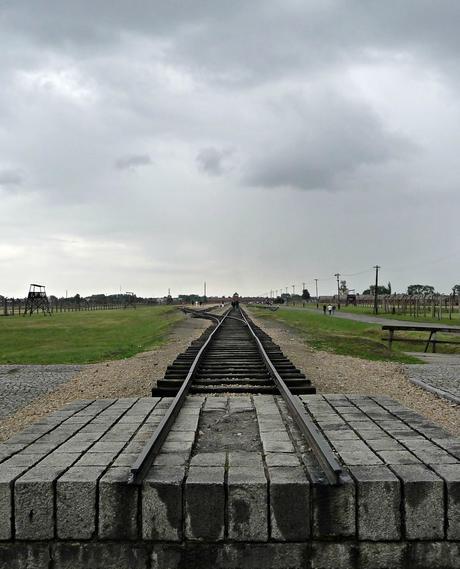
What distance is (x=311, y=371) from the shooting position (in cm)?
1035

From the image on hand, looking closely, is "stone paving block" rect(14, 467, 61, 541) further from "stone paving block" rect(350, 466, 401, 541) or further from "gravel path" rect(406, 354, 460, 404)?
"gravel path" rect(406, 354, 460, 404)

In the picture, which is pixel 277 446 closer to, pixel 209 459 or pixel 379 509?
pixel 209 459

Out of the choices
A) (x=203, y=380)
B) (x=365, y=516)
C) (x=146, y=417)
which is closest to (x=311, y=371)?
(x=203, y=380)

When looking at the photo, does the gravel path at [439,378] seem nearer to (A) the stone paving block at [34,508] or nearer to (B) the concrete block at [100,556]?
(B) the concrete block at [100,556]

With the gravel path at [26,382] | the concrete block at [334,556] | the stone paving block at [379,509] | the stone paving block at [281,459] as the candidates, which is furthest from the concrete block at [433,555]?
the gravel path at [26,382]

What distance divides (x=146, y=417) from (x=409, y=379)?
644cm

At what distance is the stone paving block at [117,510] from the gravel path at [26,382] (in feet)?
15.5

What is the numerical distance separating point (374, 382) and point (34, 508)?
7.42 meters

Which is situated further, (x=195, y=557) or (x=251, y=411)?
(x=251, y=411)

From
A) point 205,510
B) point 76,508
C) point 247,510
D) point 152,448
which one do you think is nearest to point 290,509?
point 247,510

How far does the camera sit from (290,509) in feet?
9.86

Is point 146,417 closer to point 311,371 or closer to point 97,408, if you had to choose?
point 97,408

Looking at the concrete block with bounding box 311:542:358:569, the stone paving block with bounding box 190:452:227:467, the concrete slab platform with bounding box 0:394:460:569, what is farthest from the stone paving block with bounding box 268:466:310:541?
the stone paving block with bounding box 190:452:227:467

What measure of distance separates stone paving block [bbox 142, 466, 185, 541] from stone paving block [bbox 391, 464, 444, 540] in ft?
4.62
